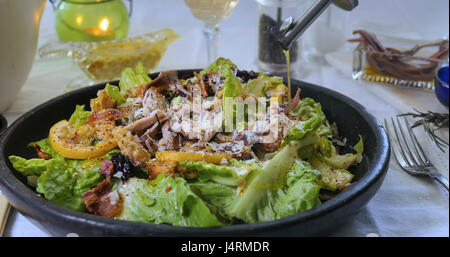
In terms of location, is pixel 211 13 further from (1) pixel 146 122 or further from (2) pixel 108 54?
(1) pixel 146 122

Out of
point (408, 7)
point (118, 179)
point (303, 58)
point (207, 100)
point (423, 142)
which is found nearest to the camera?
point (118, 179)

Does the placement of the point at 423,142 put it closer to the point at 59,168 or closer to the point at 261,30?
the point at 261,30

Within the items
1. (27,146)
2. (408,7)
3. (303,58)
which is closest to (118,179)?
(27,146)

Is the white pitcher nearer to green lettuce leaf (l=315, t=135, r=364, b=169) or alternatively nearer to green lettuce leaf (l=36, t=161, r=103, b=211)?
green lettuce leaf (l=36, t=161, r=103, b=211)

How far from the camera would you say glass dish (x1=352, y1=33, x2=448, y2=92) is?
2.81 metres

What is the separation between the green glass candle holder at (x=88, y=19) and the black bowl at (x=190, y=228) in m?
1.66

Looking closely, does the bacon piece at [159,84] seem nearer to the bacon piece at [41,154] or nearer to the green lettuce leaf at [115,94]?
the green lettuce leaf at [115,94]

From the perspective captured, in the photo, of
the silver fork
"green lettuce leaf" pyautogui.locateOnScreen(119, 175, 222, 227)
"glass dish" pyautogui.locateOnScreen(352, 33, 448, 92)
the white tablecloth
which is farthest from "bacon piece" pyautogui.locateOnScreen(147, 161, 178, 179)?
"glass dish" pyautogui.locateOnScreen(352, 33, 448, 92)

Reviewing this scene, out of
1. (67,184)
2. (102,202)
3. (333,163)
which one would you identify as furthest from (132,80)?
(333,163)

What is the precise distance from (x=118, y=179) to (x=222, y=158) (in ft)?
1.24

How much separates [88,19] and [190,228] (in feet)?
8.75

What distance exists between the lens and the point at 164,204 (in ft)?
4.64

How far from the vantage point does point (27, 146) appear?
186 cm

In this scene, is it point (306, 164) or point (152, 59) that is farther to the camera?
point (152, 59)
